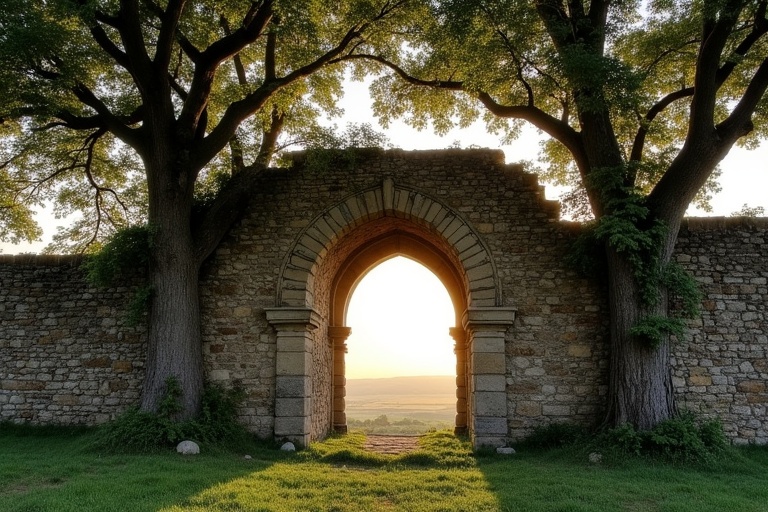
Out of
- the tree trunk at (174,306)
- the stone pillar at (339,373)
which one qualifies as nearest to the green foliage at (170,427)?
the tree trunk at (174,306)

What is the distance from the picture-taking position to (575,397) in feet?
27.9

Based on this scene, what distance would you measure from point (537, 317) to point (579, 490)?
138 inches

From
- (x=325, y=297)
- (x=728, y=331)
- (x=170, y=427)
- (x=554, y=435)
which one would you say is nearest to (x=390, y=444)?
(x=325, y=297)

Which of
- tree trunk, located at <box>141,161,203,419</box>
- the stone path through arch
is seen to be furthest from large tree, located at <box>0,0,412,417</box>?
the stone path through arch

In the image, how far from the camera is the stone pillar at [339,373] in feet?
38.5

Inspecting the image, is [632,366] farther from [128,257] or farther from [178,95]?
[178,95]

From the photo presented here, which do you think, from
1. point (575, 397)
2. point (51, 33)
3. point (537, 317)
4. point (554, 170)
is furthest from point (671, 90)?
point (51, 33)

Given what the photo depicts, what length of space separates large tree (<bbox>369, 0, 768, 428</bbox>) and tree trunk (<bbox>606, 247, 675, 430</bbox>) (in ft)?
0.05

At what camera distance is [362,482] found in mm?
6254

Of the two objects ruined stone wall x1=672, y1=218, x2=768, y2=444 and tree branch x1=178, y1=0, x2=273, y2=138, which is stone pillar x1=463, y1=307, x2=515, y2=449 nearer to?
ruined stone wall x1=672, y1=218, x2=768, y2=444

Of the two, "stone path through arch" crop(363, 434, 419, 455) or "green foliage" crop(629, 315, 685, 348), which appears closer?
"green foliage" crop(629, 315, 685, 348)

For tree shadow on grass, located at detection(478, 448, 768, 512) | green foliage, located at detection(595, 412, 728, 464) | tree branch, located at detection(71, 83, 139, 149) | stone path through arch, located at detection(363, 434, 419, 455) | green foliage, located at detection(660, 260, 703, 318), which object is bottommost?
stone path through arch, located at detection(363, 434, 419, 455)

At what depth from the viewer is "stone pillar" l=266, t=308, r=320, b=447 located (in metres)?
8.66

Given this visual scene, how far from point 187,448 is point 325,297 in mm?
4368
